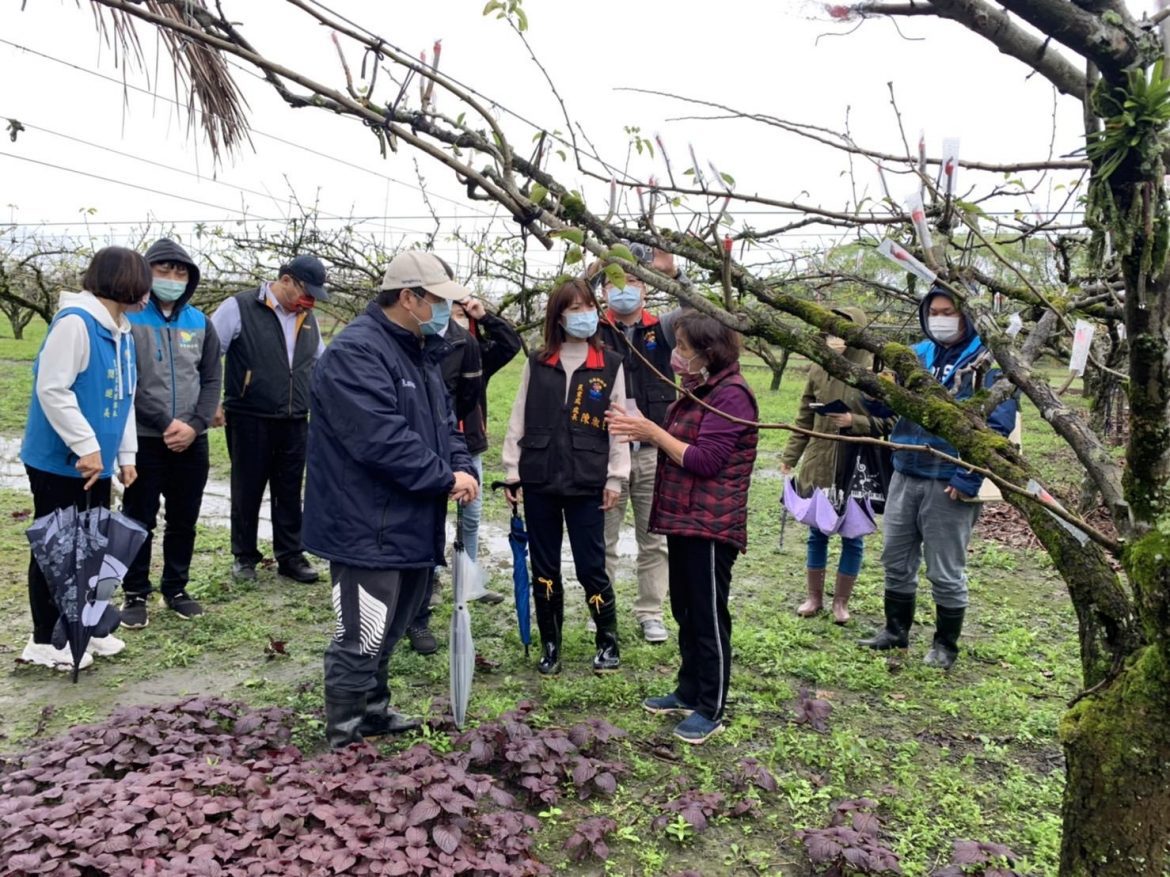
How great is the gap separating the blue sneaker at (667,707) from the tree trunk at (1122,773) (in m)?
1.86

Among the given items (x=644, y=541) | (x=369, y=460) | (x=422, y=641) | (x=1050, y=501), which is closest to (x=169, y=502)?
(x=422, y=641)

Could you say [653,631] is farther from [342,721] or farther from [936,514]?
[342,721]

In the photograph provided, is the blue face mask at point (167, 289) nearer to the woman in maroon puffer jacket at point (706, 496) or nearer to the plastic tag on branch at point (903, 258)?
the woman in maroon puffer jacket at point (706, 496)

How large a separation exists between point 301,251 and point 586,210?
683cm

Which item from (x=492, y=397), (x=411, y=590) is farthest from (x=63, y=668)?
(x=492, y=397)

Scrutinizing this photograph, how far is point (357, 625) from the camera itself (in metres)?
3.12

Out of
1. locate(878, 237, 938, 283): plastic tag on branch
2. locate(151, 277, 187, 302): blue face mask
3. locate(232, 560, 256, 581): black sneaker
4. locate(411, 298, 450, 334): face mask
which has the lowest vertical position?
locate(232, 560, 256, 581): black sneaker

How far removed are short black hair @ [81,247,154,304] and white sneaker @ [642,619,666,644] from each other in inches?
116

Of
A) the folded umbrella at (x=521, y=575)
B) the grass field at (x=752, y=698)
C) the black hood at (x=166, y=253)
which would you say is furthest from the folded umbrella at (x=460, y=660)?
the black hood at (x=166, y=253)

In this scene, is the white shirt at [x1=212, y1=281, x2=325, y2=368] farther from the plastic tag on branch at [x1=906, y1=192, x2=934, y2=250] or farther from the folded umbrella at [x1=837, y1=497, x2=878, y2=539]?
the plastic tag on branch at [x1=906, y1=192, x2=934, y2=250]

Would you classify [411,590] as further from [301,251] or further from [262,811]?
[301,251]

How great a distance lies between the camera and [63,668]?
3879mm

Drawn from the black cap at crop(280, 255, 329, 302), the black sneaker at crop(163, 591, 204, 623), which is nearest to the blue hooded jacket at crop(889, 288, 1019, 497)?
the black cap at crop(280, 255, 329, 302)

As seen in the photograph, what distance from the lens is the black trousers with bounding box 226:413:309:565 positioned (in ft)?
16.6
